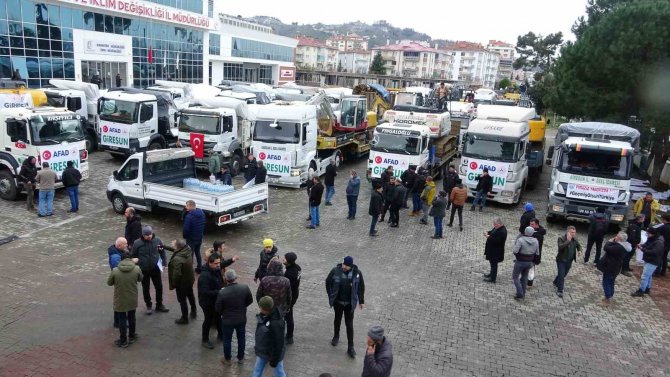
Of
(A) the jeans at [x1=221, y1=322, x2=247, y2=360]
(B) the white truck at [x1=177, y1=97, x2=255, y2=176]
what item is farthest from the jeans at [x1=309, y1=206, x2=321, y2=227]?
(A) the jeans at [x1=221, y1=322, x2=247, y2=360]

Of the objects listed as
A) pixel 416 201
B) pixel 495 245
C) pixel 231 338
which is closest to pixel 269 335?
pixel 231 338

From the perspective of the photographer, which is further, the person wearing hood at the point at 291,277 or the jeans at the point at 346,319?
the person wearing hood at the point at 291,277

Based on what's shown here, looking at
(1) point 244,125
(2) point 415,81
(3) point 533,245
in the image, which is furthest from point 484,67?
(3) point 533,245

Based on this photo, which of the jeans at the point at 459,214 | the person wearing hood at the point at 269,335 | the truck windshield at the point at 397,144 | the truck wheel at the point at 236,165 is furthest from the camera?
the truck wheel at the point at 236,165

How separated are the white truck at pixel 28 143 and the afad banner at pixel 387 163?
9874mm

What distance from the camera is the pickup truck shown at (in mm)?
12594

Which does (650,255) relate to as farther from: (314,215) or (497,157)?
(314,215)

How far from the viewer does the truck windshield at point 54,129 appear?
1456cm

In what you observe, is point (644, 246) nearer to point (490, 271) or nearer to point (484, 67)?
point (490, 271)

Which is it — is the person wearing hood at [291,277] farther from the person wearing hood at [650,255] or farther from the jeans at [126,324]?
the person wearing hood at [650,255]

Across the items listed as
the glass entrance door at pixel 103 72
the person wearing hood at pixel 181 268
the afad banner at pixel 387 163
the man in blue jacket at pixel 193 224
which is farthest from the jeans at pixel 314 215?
the glass entrance door at pixel 103 72

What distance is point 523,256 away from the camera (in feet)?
33.2

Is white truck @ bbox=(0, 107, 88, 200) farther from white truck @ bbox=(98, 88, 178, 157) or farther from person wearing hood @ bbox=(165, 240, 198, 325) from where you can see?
person wearing hood @ bbox=(165, 240, 198, 325)

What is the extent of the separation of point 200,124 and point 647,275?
50.1 ft
